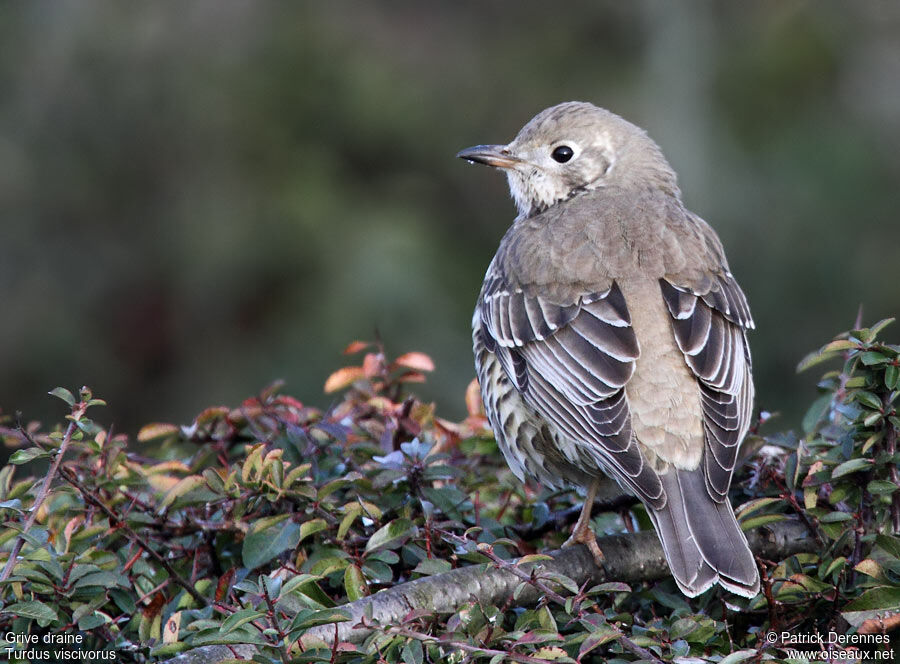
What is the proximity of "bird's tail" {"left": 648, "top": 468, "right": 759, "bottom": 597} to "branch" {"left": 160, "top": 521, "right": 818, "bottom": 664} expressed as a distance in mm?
102

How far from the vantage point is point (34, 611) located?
231 cm

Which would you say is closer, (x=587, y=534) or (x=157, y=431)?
(x=587, y=534)

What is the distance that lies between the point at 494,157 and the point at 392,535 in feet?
7.59

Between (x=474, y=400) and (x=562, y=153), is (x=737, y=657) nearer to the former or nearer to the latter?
(x=474, y=400)

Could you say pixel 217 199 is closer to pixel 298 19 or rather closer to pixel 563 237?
pixel 298 19

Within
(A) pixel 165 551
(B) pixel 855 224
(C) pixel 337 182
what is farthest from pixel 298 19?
(A) pixel 165 551

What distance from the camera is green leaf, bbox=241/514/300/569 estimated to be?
8.57ft

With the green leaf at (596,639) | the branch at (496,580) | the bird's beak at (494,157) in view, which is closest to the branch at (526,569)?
the branch at (496,580)

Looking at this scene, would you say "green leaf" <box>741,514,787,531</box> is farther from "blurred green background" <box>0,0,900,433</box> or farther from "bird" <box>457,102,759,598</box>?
"blurred green background" <box>0,0,900,433</box>

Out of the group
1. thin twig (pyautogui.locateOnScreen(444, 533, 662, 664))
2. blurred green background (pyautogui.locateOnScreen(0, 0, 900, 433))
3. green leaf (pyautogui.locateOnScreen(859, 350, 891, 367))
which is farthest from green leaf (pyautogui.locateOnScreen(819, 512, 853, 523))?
blurred green background (pyautogui.locateOnScreen(0, 0, 900, 433))

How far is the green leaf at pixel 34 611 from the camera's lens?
90.7 inches

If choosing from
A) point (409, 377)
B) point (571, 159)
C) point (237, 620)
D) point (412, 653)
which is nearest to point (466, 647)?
point (412, 653)

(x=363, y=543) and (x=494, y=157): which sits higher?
(x=494, y=157)

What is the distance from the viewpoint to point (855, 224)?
28.5ft
